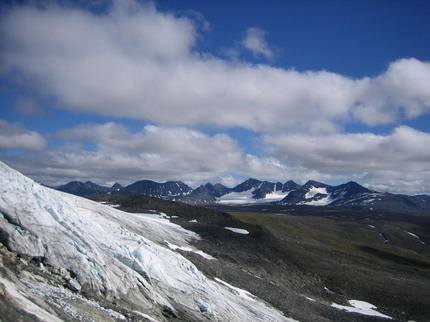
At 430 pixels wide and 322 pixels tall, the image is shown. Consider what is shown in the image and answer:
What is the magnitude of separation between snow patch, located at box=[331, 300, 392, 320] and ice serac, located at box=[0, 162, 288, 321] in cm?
1604

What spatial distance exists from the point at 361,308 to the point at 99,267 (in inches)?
1533

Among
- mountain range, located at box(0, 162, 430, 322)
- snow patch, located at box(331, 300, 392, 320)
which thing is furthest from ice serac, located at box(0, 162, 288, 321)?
snow patch, located at box(331, 300, 392, 320)

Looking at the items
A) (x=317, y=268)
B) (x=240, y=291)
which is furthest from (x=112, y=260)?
(x=317, y=268)

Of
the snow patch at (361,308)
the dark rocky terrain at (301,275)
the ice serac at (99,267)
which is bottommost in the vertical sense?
the snow patch at (361,308)

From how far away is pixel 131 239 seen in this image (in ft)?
103

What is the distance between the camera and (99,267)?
2266 centimetres

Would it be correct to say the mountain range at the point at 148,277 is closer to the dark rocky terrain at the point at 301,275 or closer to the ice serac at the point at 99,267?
the ice serac at the point at 99,267

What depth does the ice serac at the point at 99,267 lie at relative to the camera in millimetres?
20141

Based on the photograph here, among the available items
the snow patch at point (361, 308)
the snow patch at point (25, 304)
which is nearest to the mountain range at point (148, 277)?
the snow patch at point (25, 304)

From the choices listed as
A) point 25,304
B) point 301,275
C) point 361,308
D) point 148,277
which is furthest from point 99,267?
point 301,275

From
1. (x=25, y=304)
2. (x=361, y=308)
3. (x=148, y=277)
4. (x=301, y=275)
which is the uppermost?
(x=25, y=304)

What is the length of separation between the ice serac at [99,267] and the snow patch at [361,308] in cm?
1604

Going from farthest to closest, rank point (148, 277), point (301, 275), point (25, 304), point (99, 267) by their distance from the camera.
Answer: point (301, 275) → point (148, 277) → point (99, 267) → point (25, 304)

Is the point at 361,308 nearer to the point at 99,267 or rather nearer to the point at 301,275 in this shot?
the point at 301,275
